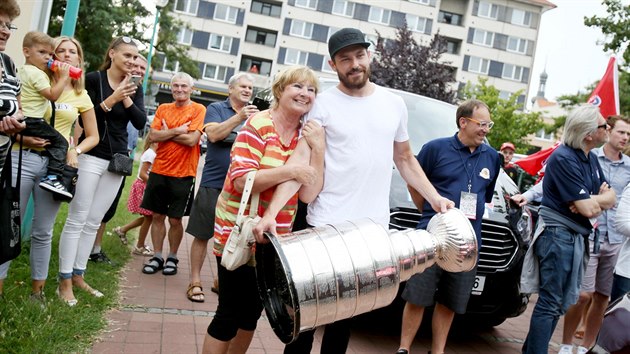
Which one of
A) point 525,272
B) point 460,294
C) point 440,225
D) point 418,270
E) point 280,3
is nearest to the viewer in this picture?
point 418,270

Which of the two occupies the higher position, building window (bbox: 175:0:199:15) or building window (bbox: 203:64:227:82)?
building window (bbox: 175:0:199:15)

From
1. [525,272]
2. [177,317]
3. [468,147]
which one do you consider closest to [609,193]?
[525,272]

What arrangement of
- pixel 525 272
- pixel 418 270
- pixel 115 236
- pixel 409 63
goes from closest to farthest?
pixel 418 270, pixel 525 272, pixel 115 236, pixel 409 63

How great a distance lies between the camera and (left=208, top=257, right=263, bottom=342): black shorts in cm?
284

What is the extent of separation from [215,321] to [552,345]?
3.89 m

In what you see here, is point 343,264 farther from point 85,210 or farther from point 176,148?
point 176,148

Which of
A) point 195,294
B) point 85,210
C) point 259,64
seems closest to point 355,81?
point 85,210

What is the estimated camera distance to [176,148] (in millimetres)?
5492

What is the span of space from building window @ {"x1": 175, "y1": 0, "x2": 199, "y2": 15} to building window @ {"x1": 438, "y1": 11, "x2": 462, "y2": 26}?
22.5 meters

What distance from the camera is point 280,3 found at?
4959 centimetres

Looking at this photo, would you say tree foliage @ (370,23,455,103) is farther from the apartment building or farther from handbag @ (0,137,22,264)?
the apartment building

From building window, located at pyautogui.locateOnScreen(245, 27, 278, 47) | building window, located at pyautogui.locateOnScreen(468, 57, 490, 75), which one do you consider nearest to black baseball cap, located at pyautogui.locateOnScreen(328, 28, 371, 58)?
building window, located at pyautogui.locateOnScreen(245, 27, 278, 47)

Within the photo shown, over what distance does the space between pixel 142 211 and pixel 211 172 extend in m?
1.85

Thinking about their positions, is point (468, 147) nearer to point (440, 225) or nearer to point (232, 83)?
point (440, 225)
